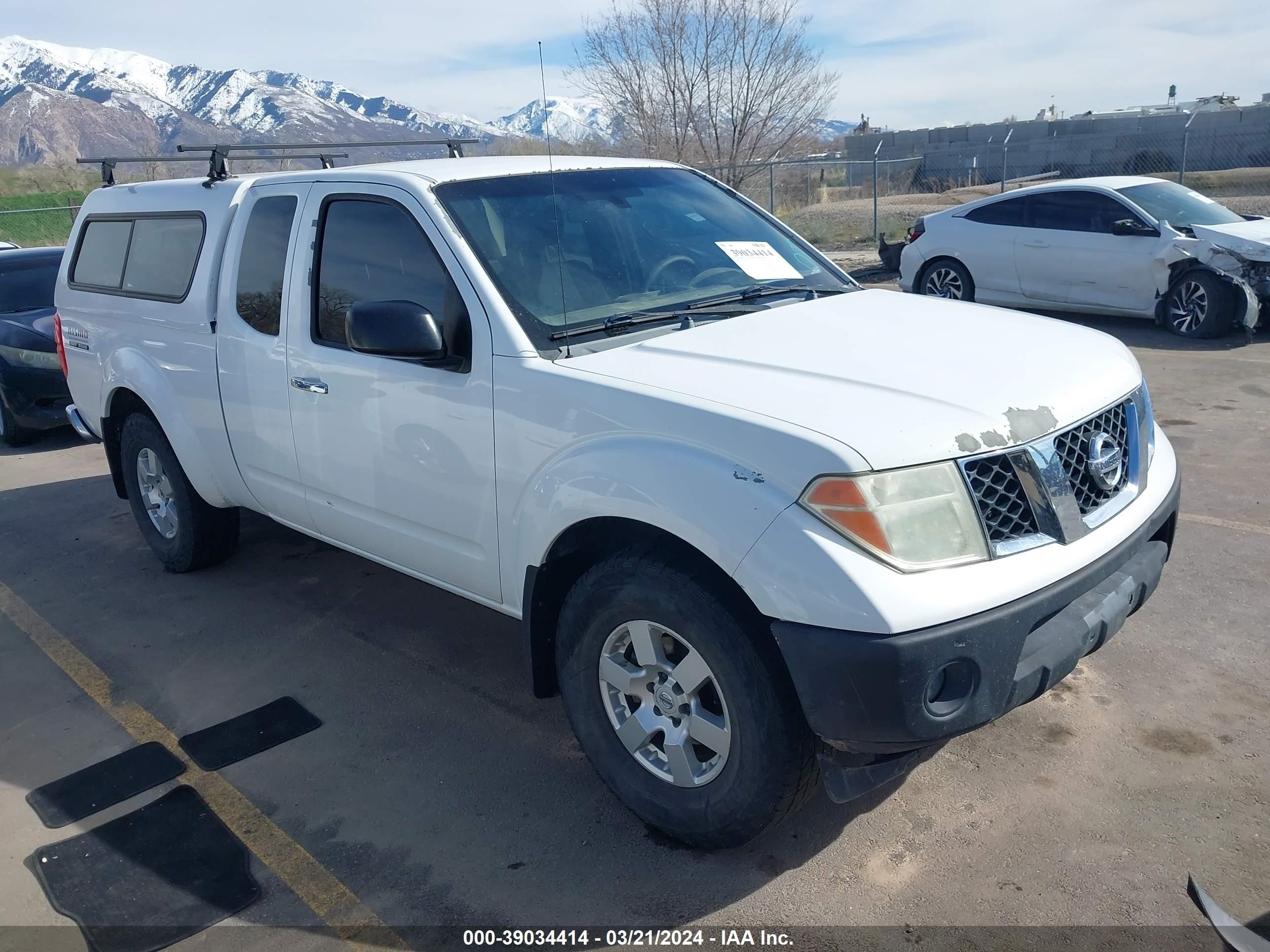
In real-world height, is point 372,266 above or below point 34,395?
above

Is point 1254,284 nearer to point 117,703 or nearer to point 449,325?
point 449,325

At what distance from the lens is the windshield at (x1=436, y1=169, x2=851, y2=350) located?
3.53 m

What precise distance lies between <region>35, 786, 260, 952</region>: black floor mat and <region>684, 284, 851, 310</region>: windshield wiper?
2412mm

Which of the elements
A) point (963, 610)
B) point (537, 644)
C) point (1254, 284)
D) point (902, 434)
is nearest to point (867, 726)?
point (963, 610)

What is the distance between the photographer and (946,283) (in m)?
11.7

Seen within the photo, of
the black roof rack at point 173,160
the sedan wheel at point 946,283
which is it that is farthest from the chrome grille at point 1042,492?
the sedan wheel at point 946,283

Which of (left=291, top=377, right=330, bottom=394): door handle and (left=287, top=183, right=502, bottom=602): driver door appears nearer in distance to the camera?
(left=287, top=183, right=502, bottom=602): driver door

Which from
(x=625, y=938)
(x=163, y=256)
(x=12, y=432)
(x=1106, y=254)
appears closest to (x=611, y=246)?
(x=625, y=938)

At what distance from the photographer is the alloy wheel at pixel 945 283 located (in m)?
11.6

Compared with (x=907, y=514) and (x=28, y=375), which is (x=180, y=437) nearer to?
(x=907, y=514)

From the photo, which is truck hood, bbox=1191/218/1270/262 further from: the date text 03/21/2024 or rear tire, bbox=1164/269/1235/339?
the date text 03/21/2024

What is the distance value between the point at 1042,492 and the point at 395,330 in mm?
2017

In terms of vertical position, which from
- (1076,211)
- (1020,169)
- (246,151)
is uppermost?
(1020,169)

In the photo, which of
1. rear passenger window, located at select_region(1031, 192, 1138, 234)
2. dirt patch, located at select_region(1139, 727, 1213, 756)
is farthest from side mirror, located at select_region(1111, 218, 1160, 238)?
dirt patch, located at select_region(1139, 727, 1213, 756)
